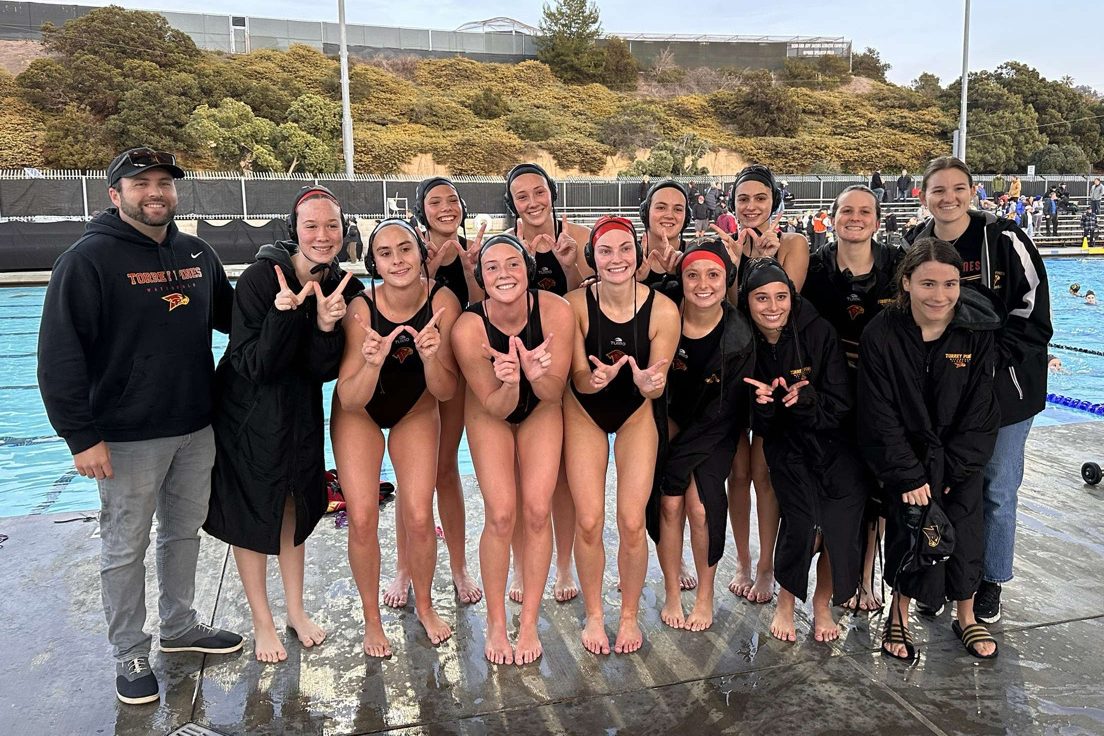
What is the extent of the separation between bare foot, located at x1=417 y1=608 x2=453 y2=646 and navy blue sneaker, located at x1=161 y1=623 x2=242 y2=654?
831 millimetres

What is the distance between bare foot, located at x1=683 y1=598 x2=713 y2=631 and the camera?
3.65 m

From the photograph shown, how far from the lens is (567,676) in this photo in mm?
3268

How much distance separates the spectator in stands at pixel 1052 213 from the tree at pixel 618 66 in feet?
113

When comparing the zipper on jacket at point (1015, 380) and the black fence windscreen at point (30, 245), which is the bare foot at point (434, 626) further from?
the black fence windscreen at point (30, 245)

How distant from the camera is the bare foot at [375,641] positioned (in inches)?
136

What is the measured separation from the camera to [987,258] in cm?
360

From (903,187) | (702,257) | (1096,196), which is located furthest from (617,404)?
Answer: (1096,196)

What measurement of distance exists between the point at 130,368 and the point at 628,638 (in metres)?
2.42

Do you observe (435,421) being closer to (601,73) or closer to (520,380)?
(520,380)

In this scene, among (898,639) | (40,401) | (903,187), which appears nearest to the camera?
(898,639)

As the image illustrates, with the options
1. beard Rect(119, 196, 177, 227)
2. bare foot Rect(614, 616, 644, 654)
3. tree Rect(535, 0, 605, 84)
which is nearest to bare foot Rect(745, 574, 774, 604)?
bare foot Rect(614, 616, 644, 654)

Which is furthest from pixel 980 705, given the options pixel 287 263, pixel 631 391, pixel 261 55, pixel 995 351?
pixel 261 55

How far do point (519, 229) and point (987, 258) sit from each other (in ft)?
7.55

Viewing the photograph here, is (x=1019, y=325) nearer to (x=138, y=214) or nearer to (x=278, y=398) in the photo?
(x=278, y=398)
